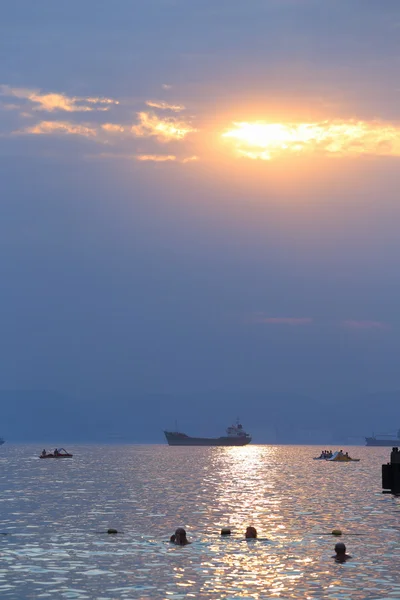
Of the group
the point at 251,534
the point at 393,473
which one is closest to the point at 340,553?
the point at 251,534

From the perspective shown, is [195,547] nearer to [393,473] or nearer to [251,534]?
[251,534]

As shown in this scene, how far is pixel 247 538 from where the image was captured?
192 ft

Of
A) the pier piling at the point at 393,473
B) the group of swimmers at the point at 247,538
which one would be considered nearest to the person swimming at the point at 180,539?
the group of swimmers at the point at 247,538

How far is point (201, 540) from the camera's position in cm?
5797

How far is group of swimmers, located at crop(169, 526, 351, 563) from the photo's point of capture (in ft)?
165

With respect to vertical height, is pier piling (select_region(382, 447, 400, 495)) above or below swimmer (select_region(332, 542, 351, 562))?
above

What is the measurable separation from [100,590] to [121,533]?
2164cm

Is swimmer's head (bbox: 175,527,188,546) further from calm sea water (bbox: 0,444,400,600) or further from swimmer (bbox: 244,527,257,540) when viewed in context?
swimmer (bbox: 244,527,257,540)

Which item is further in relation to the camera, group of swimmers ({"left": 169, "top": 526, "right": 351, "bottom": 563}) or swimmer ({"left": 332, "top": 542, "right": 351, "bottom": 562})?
group of swimmers ({"left": 169, "top": 526, "right": 351, "bottom": 563})

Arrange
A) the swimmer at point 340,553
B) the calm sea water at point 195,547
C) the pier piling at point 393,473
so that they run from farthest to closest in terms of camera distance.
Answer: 1. the pier piling at point 393,473
2. the swimmer at point 340,553
3. the calm sea water at point 195,547

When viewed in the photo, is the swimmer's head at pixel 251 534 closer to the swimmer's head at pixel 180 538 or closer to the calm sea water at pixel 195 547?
the calm sea water at pixel 195 547

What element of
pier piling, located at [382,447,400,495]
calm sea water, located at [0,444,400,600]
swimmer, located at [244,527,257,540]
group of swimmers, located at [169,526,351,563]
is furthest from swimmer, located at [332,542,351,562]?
pier piling, located at [382,447,400,495]

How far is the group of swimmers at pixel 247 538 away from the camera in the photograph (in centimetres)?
5041

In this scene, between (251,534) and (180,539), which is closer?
(180,539)
